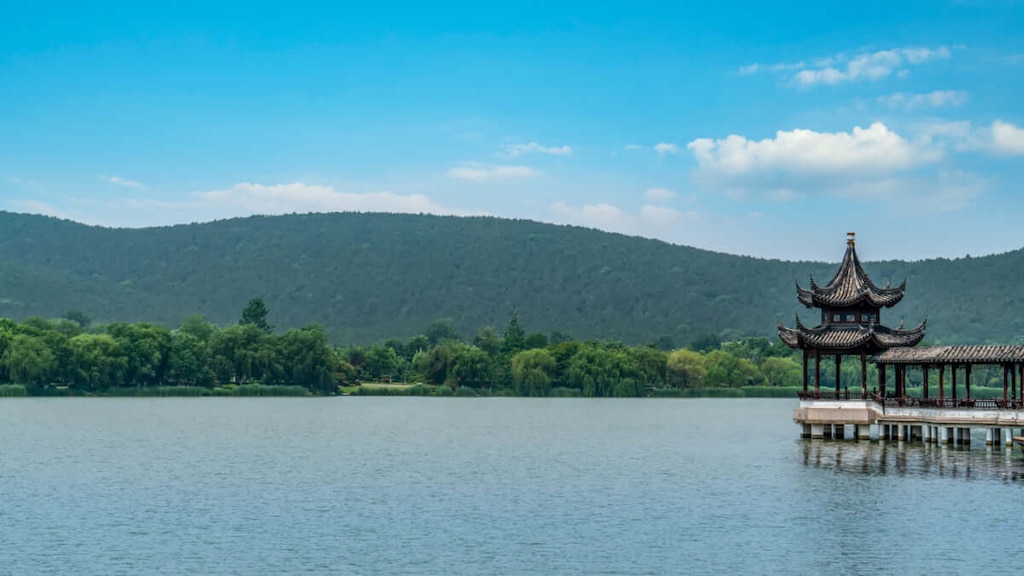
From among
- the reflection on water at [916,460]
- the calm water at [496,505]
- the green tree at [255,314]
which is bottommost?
the calm water at [496,505]

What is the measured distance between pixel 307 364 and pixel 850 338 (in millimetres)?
92047

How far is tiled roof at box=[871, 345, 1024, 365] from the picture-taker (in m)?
57.7

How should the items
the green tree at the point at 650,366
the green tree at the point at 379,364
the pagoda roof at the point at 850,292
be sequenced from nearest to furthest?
1. the pagoda roof at the point at 850,292
2. the green tree at the point at 650,366
3. the green tree at the point at 379,364

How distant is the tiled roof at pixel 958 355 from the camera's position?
57656 millimetres

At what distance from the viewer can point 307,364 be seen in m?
147

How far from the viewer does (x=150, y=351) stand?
137875mm

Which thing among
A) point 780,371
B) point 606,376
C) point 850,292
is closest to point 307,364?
point 606,376

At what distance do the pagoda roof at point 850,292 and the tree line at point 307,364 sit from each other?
8570cm

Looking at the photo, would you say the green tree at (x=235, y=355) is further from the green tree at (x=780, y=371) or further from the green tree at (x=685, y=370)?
the green tree at (x=780, y=371)

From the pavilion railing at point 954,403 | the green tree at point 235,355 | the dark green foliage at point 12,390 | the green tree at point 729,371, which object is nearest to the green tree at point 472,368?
the green tree at point 235,355

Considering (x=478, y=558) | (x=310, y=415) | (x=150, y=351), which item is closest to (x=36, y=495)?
(x=478, y=558)

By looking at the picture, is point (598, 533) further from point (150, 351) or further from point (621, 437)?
point (150, 351)

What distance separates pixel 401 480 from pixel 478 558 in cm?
1747

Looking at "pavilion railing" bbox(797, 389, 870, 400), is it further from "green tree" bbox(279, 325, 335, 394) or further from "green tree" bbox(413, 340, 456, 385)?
"green tree" bbox(413, 340, 456, 385)
